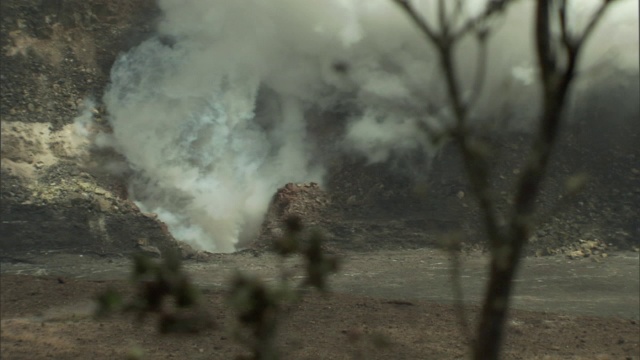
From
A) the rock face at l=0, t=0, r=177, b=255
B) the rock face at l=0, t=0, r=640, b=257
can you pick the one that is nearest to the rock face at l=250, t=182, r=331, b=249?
the rock face at l=0, t=0, r=640, b=257

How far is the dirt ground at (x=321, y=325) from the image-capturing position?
641cm

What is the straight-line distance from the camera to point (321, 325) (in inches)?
274

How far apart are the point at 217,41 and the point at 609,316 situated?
6498 mm

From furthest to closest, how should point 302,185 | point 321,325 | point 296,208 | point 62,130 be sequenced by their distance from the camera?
1. point 62,130
2. point 302,185
3. point 296,208
4. point 321,325

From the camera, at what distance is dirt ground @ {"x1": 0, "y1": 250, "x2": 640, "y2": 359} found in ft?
21.0

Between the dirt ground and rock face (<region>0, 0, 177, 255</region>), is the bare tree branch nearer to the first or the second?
the dirt ground

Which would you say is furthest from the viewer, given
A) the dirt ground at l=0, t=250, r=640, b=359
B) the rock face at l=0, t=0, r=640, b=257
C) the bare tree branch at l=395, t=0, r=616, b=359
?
the rock face at l=0, t=0, r=640, b=257

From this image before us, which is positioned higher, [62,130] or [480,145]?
[62,130]

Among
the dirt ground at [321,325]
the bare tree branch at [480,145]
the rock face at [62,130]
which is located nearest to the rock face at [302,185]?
the rock face at [62,130]

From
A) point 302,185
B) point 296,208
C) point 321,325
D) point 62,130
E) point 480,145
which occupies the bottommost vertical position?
point 321,325

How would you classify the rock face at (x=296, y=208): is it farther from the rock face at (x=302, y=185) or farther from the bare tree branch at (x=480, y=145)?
the bare tree branch at (x=480, y=145)

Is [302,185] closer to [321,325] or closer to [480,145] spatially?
[321,325]

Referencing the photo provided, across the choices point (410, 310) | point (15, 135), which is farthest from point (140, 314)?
point (15, 135)

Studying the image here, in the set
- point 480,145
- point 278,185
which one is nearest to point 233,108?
point 278,185
